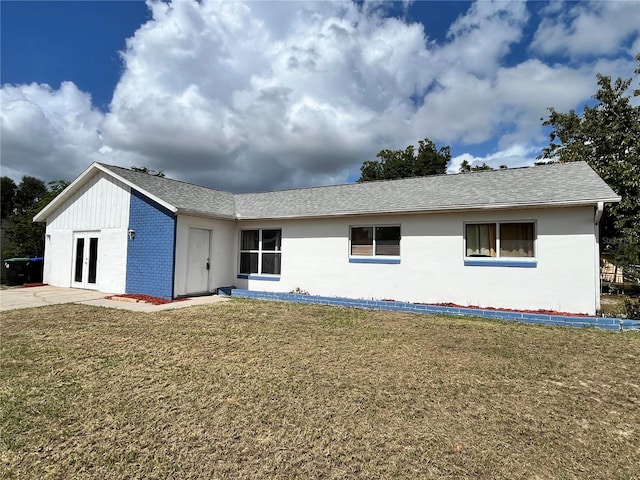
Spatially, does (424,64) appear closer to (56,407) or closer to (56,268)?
(56,407)

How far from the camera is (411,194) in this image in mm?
12156

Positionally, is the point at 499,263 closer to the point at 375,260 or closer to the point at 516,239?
the point at 516,239

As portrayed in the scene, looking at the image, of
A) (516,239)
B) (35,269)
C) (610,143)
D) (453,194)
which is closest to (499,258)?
(516,239)

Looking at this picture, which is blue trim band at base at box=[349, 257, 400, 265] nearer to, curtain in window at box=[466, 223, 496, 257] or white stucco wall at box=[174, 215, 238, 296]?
curtain in window at box=[466, 223, 496, 257]

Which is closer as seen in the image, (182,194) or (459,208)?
(459,208)

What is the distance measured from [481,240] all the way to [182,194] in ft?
36.8

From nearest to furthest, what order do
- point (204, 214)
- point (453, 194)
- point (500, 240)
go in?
point (500, 240), point (453, 194), point (204, 214)

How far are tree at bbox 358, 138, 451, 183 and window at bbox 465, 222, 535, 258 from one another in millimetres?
30180

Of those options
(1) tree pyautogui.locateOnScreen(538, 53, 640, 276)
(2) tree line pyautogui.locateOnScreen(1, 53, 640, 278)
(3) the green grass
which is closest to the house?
(3) the green grass

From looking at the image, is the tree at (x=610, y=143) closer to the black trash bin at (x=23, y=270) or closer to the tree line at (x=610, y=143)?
the tree line at (x=610, y=143)

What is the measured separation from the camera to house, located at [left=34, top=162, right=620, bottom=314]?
9391mm

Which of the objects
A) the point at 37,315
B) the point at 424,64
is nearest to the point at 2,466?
the point at 37,315

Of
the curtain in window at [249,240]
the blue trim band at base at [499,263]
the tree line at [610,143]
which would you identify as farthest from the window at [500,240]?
the curtain in window at [249,240]

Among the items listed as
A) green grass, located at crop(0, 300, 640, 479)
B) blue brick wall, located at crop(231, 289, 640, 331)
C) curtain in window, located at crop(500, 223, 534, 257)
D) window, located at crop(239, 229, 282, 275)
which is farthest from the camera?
window, located at crop(239, 229, 282, 275)
